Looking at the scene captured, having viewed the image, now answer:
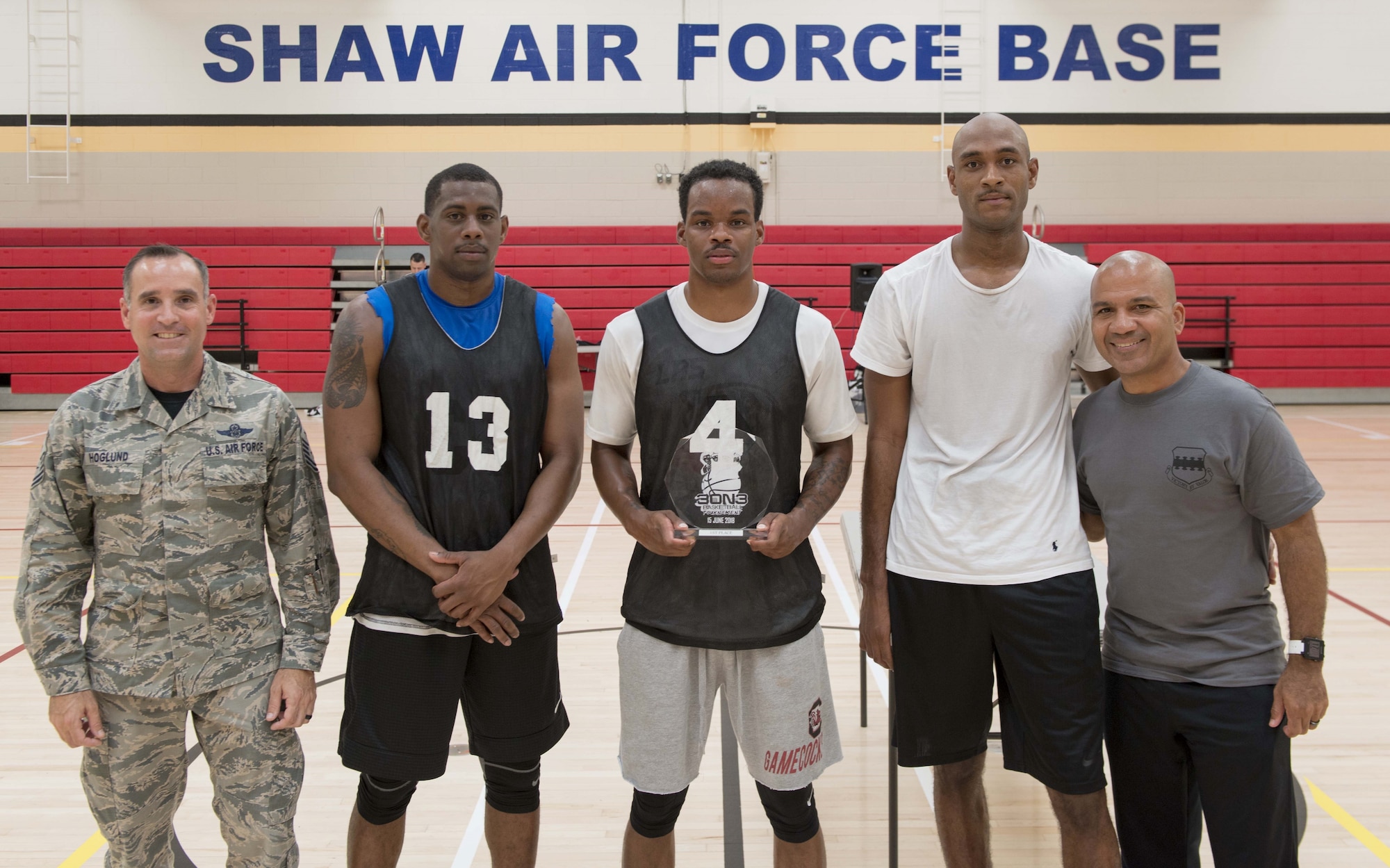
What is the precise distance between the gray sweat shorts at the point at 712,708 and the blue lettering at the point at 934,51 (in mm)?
11284

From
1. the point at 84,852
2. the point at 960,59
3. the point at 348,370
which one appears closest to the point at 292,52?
the point at 960,59

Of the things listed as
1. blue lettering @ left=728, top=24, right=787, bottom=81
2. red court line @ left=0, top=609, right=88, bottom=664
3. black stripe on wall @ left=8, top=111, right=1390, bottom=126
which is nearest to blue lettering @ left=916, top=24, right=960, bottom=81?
black stripe on wall @ left=8, top=111, right=1390, bottom=126

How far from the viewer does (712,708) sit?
1924 millimetres

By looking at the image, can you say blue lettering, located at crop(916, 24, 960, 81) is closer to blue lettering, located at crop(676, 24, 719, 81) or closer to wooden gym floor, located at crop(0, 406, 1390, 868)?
blue lettering, located at crop(676, 24, 719, 81)

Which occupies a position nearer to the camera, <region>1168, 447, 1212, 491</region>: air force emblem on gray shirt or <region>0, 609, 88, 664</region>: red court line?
<region>1168, 447, 1212, 491</region>: air force emblem on gray shirt

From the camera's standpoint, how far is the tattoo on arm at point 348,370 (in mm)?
1881

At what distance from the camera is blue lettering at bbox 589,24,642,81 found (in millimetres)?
11805

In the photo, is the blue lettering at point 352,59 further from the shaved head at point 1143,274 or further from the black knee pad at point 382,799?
the shaved head at point 1143,274

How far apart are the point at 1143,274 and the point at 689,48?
1095 centimetres

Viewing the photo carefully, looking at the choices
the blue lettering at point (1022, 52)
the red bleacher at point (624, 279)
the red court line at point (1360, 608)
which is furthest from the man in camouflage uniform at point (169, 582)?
the blue lettering at point (1022, 52)

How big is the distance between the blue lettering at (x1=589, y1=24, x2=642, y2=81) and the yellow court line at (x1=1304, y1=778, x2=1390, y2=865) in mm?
10763

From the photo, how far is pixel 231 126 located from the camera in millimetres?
11781

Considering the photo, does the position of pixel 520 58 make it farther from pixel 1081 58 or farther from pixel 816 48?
pixel 1081 58

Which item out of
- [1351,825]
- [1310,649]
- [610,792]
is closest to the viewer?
[1310,649]
